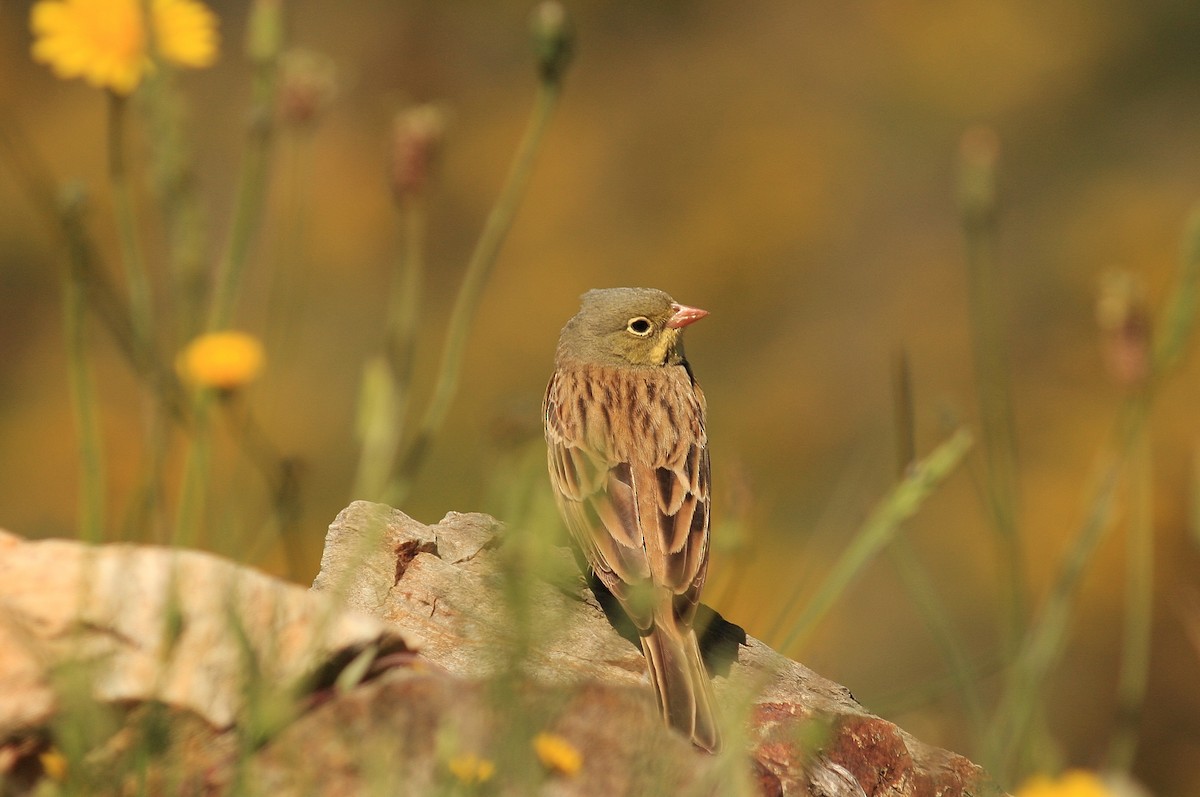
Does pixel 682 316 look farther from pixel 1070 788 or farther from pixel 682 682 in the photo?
pixel 1070 788

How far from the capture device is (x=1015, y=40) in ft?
58.0

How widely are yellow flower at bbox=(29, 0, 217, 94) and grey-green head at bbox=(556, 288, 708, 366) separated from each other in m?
2.53

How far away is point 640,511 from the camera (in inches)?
196

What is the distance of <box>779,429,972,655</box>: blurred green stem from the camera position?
282 centimetres

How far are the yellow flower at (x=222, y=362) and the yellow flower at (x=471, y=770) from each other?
2.71 feet

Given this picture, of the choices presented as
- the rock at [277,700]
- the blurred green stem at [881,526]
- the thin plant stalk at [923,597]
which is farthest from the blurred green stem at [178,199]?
the thin plant stalk at [923,597]

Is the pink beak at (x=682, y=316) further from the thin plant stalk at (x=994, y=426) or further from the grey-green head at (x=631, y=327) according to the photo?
the thin plant stalk at (x=994, y=426)

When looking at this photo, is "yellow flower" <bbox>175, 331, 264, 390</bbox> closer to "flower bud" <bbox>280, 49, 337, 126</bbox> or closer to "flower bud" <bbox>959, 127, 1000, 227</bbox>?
"flower bud" <bbox>280, 49, 337, 126</bbox>

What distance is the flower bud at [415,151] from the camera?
3.35 metres

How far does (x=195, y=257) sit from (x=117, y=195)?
295 millimetres

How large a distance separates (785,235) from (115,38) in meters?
Answer: 13.8

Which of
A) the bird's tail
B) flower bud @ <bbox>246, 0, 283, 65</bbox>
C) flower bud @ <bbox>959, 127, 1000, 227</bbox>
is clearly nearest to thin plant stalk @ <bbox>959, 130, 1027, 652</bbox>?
flower bud @ <bbox>959, 127, 1000, 227</bbox>

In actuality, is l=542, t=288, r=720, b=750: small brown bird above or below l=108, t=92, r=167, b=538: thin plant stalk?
below

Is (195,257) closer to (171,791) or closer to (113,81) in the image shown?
(113,81)
